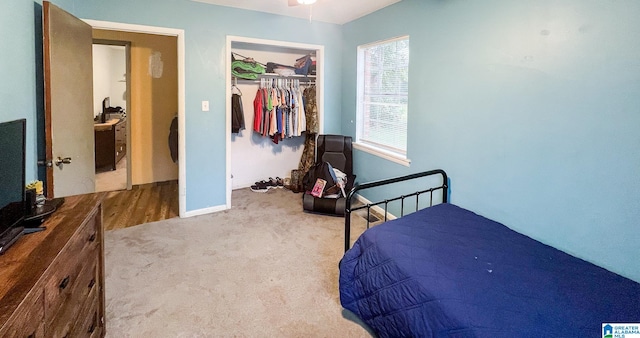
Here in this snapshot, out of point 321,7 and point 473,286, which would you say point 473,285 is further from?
point 321,7

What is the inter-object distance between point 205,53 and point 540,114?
10.3ft

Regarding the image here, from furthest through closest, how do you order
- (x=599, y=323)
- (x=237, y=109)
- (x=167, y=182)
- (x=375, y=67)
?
(x=167, y=182) < (x=237, y=109) < (x=375, y=67) < (x=599, y=323)

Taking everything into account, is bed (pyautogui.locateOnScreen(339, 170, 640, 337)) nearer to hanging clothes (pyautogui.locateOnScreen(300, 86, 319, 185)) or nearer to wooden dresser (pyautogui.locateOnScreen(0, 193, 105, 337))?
wooden dresser (pyautogui.locateOnScreen(0, 193, 105, 337))

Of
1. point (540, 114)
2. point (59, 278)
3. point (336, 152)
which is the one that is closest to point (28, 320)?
point (59, 278)

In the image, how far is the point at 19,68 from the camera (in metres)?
2.03

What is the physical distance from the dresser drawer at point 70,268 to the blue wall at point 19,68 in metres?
0.82

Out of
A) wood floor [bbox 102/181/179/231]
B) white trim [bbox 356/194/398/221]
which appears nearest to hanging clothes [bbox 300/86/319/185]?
white trim [bbox 356/194/398/221]

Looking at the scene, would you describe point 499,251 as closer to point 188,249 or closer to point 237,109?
point 188,249

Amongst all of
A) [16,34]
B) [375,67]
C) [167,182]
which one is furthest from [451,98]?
[167,182]

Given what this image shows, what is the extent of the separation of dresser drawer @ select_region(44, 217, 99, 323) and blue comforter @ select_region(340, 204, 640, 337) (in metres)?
1.36

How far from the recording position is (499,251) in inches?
78.3

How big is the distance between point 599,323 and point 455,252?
68 cm

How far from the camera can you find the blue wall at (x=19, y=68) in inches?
72.5

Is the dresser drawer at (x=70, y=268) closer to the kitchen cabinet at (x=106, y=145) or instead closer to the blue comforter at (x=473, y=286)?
the blue comforter at (x=473, y=286)
